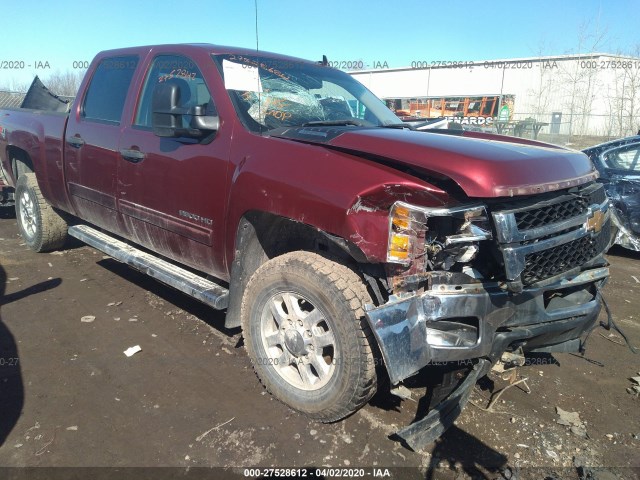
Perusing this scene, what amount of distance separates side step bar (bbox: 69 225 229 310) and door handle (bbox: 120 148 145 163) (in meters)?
0.80

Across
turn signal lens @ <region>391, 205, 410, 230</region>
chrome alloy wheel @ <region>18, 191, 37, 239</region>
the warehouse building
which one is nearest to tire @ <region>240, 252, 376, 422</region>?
turn signal lens @ <region>391, 205, 410, 230</region>

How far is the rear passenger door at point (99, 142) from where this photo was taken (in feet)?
13.0

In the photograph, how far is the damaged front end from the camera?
7.17ft

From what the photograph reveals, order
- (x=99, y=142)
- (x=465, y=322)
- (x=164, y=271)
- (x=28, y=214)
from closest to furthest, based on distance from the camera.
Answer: (x=465, y=322) → (x=164, y=271) → (x=99, y=142) → (x=28, y=214)

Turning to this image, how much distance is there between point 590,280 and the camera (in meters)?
2.68

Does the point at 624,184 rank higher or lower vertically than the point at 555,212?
lower

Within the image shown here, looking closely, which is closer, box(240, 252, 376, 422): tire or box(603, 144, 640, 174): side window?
box(240, 252, 376, 422): tire

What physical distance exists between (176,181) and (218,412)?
5.10 feet

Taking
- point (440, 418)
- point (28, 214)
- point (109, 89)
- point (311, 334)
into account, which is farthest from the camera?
point (28, 214)

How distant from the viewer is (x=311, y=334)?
8.63ft

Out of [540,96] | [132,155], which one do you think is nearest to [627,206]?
[132,155]

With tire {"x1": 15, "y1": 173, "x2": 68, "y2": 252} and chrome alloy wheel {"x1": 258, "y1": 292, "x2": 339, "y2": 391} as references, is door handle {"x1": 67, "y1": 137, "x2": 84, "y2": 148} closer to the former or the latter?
tire {"x1": 15, "y1": 173, "x2": 68, "y2": 252}

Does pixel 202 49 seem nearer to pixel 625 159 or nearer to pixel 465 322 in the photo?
pixel 465 322

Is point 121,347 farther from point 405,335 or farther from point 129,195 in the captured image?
point 405,335
